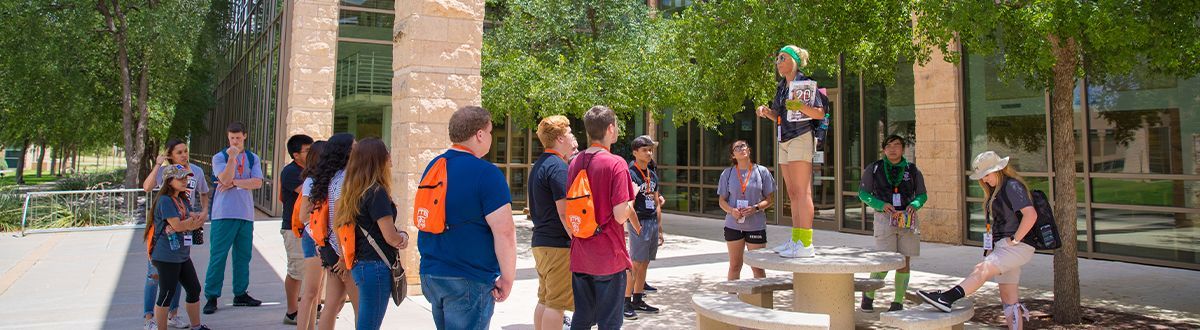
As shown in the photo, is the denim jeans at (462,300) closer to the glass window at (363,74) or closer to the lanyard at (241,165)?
the lanyard at (241,165)

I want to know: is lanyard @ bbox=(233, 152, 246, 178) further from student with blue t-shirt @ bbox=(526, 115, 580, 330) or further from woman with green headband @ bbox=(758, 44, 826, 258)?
woman with green headband @ bbox=(758, 44, 826, 258)

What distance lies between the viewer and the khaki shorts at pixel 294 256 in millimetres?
6121

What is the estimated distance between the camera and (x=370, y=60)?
1952cm

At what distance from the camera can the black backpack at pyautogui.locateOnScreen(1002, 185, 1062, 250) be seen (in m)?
5.72

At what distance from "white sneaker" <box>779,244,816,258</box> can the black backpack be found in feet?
5.02

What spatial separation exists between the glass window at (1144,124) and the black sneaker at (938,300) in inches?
307

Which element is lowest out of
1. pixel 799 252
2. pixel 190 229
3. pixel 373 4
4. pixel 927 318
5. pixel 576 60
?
pixel 927 318

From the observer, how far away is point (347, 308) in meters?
7.17

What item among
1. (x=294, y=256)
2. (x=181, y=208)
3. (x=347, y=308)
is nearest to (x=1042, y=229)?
(x=294, y=256)

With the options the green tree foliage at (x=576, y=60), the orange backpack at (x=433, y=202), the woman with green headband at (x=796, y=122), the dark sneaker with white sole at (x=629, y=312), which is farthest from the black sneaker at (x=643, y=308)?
the green tree foliage at (x=576, y=60)

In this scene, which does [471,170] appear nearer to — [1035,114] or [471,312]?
[471,312]

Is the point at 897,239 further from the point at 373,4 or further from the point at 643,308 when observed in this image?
the point at 373,4

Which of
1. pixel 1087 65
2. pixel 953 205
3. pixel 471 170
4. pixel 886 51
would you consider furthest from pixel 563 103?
pixel 471 170

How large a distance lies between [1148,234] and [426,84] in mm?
10689
